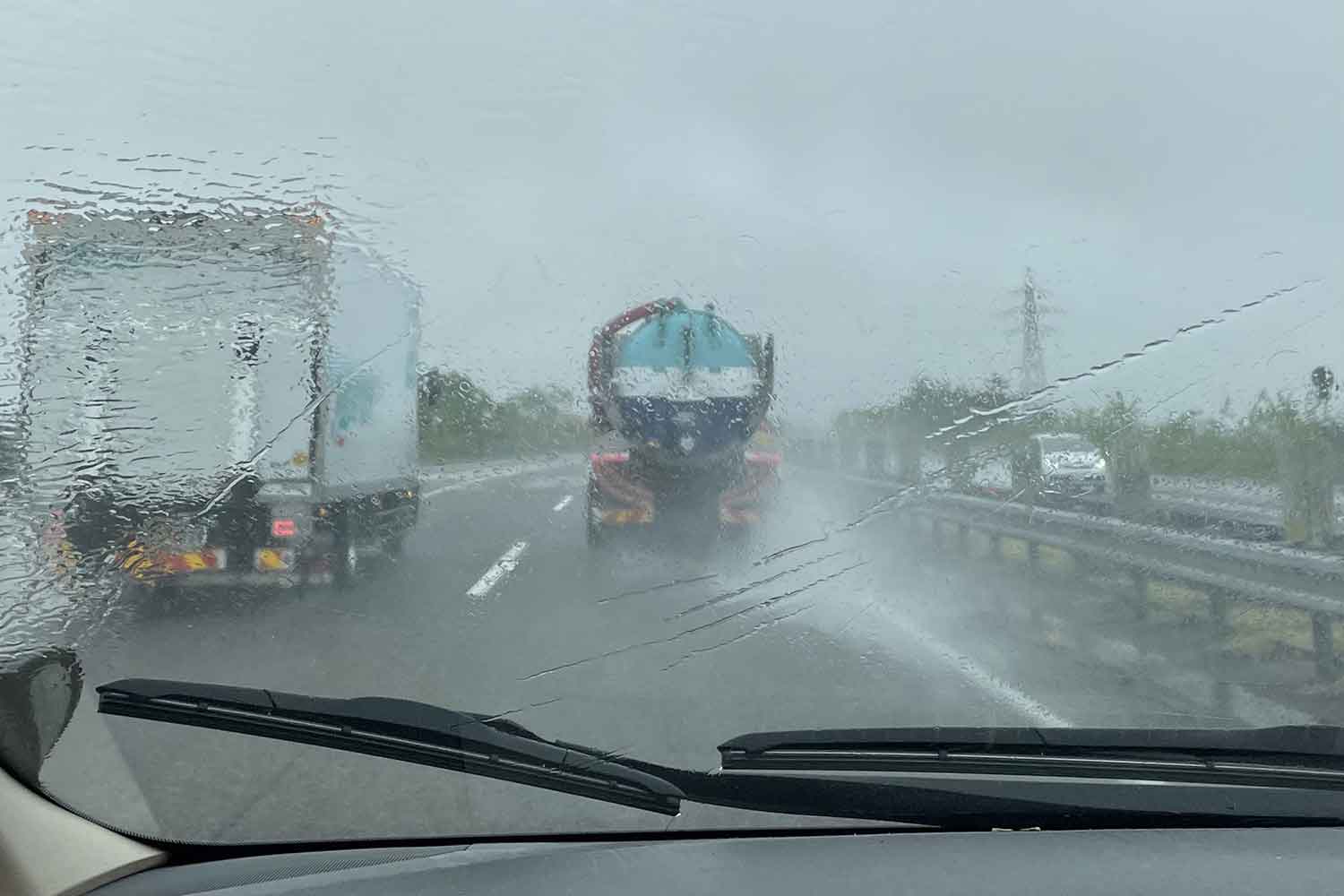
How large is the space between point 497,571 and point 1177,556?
A: 2.52 metres

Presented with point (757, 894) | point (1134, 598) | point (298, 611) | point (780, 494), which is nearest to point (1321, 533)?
point (1134, 598)

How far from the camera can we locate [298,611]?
3994 millimetres

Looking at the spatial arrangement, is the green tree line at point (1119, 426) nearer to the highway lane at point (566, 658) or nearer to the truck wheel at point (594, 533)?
the highway lane at point (566, 658)

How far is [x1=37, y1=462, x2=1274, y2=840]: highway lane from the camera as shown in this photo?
3451mm

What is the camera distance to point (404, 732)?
3.49 meters

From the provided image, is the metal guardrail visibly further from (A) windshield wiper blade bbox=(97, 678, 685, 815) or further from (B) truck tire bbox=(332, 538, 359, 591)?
(B) truck tire bbox=(332, 538, 359, 591)

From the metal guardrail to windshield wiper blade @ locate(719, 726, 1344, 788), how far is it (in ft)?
2.88

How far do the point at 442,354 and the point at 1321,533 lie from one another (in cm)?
319

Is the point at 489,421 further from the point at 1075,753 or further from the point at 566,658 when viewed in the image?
the point at 1075,753

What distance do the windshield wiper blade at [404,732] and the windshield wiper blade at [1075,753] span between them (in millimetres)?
367

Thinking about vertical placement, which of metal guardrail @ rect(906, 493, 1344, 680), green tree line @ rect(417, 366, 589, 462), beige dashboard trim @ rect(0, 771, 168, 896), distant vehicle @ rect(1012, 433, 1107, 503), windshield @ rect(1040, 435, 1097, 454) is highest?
green tree line @ rect(417, 366, 589, 462)

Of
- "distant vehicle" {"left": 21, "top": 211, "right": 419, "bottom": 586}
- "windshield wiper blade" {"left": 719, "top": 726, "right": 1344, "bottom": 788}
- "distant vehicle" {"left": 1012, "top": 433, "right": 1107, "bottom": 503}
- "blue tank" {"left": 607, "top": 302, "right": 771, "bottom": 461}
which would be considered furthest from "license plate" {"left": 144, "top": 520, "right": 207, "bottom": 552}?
"distant vehicle" {"left": 1012, "top": 433, "right": 1107, "bottom": 503}

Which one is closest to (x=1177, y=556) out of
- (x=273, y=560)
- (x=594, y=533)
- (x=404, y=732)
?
(x=594, y=533)

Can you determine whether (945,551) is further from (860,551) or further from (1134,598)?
(1134,598)
